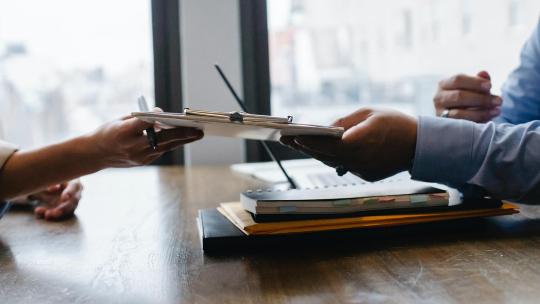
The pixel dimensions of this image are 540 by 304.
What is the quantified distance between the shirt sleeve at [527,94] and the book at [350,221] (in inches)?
23.0

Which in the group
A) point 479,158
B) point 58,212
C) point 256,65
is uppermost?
point 256,65

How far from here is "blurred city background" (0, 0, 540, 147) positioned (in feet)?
5.71

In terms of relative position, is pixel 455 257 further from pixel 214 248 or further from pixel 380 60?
pixel 380 60

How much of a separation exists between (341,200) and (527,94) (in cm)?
79

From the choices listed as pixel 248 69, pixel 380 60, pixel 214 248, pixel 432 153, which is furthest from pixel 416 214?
pixel 380 60

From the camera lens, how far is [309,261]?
0.53 metres

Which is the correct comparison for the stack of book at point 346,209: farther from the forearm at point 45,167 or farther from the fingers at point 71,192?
the fingers at point 71,192

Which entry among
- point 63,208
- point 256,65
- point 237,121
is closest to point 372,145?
point 237,121

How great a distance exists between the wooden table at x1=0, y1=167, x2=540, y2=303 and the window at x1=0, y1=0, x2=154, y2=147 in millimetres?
1061

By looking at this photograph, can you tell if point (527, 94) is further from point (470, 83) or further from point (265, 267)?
point (265, 267)

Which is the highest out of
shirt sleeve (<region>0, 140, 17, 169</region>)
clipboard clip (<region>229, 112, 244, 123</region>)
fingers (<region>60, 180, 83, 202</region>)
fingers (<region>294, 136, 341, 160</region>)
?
clipboard clip (<region>229, 112, 244, 123</region>)

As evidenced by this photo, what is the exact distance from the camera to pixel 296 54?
190 centimetres

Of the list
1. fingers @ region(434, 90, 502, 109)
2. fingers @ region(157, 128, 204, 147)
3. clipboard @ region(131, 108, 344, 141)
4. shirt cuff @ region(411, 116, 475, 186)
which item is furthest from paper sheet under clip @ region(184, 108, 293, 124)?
fingers @ region(434, 90, 502, 109)

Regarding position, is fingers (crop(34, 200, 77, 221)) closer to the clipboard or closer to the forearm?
the forearm
